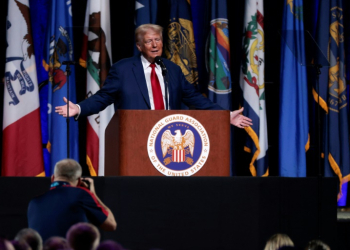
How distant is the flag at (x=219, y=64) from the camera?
17.9 ft

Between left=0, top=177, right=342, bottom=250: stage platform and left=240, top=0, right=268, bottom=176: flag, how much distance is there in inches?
101

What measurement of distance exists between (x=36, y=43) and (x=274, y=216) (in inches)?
135

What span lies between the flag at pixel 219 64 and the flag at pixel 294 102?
56cm

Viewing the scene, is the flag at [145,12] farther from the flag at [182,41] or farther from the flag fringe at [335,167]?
the flag fringe at [335,167]

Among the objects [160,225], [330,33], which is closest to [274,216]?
[160,225]

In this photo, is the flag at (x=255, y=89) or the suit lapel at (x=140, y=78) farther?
the flag at (x=255, y=89)

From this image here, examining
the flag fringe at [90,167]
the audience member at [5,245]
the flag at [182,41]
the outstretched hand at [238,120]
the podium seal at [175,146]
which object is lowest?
the audience member at [5,245]

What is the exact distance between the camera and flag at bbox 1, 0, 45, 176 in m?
5.27

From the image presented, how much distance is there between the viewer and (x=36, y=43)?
5539 mm

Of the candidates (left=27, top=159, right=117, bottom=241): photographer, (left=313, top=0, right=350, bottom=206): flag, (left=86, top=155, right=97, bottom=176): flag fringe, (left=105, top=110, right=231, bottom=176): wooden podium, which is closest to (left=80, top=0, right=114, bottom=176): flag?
(left=86, top=155, right=97, bottom=176): flag fringe

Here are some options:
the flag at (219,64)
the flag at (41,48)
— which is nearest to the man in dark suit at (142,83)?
the flag at (219,64)

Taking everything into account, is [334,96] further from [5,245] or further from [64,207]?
[5,245]

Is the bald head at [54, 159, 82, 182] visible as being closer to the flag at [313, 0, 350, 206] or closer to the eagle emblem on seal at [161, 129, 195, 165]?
the eagle emblem on seal at [161, 129, 195, 165]

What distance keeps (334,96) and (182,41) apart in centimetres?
159
